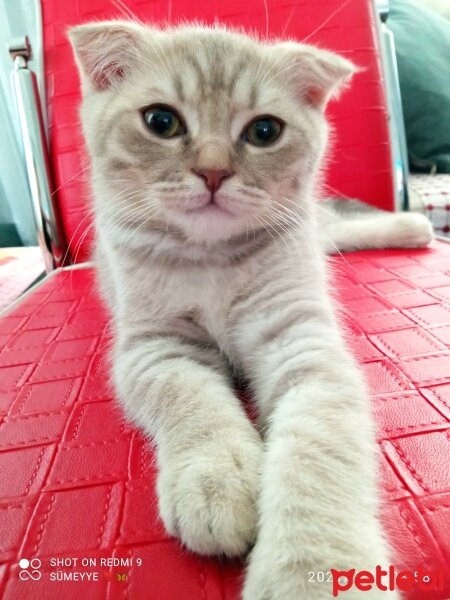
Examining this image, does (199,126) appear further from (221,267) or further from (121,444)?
(121,444)

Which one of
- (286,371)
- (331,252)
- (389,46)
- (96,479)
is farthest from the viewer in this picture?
(389,46)

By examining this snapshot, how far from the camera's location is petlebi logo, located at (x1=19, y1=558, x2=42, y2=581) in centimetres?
43

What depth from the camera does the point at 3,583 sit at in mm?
428

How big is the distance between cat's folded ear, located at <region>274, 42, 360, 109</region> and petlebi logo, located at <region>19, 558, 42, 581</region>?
79cm

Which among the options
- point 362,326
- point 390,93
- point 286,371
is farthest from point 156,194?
point 390,93

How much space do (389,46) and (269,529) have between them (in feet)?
5.16

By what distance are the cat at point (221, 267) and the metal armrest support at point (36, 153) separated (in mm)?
655

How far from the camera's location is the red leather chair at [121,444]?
430 mm

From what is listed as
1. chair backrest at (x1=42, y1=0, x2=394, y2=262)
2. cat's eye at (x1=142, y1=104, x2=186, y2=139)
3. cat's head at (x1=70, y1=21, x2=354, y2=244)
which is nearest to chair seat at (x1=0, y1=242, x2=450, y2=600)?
cat's head at (x1=70, y1=21, x2=354, y2=244)

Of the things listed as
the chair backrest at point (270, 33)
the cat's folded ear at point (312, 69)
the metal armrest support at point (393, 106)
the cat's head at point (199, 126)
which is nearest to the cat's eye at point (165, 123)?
the cat's head at point (199, 126)

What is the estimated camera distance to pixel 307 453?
50cm

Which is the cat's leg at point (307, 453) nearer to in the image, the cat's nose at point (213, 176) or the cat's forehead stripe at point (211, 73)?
the cat's nose at point (213, 176)

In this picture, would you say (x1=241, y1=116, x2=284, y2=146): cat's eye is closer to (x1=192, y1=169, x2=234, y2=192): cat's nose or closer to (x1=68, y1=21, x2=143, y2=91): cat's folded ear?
(x1=192, y1=169, x2=234, y2=192): cat's nose

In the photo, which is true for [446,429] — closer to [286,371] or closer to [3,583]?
[286,371]
